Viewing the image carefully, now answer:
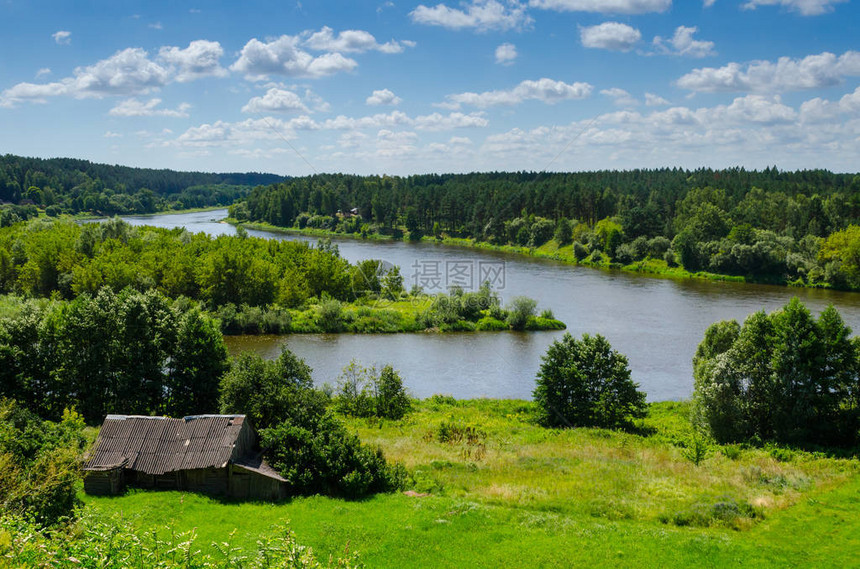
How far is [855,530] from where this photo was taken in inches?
710

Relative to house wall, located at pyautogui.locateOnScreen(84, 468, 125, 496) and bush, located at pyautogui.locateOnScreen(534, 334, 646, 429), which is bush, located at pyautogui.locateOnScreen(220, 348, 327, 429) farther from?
bush, located at pyautogui.locateOnScreen(534, 334, 646, 429)

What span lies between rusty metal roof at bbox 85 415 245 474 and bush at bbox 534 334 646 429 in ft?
56.8

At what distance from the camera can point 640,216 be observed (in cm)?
9994

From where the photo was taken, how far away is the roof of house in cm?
2131

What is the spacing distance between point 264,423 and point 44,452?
8570 millimetres

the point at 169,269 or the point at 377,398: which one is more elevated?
the point at 169,269

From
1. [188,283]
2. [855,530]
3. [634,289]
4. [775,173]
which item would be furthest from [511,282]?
[775,173]

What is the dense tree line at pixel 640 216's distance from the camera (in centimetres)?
8306

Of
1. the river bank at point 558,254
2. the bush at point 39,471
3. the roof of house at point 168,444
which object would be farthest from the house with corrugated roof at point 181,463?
the river bank at point 558,254

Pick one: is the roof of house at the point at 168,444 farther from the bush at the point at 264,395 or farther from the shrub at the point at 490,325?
the shrub at the point at 490,325

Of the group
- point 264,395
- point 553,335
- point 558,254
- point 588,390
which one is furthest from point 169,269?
point 558,254

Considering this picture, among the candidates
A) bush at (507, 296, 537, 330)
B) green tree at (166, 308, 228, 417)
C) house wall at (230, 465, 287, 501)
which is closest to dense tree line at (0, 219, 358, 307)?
bush at (507, 296, 537, 330)

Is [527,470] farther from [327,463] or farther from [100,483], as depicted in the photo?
[100,483]

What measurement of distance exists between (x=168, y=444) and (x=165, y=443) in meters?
0.12
